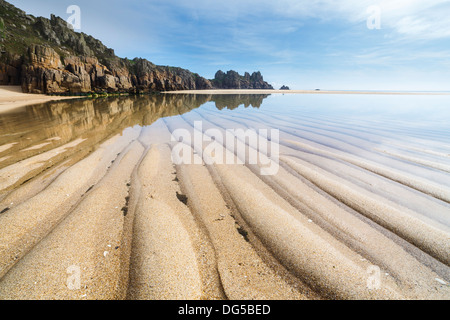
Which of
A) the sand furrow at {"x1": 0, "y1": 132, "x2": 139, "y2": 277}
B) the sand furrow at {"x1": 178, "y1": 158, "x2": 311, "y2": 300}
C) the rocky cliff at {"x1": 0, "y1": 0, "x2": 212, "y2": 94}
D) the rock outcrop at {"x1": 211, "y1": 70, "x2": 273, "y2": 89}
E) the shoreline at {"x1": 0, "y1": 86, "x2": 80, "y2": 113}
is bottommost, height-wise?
the sand furrow at {"x1": 178, "y1": 158, "x2": 311, "y2": 300}

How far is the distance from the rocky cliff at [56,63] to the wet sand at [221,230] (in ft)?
198

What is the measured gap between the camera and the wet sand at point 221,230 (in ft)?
7.30

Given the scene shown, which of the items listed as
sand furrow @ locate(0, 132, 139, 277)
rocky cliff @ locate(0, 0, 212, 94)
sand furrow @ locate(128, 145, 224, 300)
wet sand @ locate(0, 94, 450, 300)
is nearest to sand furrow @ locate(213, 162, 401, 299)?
wet sand @ locate(0, 94, 450, 300)

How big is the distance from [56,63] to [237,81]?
13286cm

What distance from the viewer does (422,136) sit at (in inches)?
400

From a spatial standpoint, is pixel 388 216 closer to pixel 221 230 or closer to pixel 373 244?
pixel 373 244

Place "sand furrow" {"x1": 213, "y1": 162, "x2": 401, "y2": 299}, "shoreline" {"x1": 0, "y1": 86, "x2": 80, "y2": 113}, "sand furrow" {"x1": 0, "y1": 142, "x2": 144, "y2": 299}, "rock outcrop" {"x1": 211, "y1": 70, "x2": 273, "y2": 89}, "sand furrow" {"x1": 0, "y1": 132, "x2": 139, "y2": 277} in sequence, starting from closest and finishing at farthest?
"sand furrow" {"x1": 0, "y1": 142, "x2": 144, "y2": 299}
"sand furrow" {"x1": 213, "y1": 162, "x2": 401, "y2": 299}
"sand furrow" {"x1": 0, "y1": 132, "x2": 139, "y2": 277}
"shoreline" {"x1": 0, "y1": 86, "x2": 80, "y2": 113}
"rock outcrop" {"x1": 211, "y1": 70, "x2": 273, "y2": 89}

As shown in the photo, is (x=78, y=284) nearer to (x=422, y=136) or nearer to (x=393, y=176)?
(x=393, y=176)

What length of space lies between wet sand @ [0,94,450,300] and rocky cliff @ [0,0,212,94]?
6030cm

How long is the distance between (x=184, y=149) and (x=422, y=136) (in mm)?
13172

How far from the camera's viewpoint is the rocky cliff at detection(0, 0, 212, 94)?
4628 cm

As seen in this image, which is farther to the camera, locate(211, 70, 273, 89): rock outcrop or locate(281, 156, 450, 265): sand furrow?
locate(211, 70, 273, 89): rock outcrop

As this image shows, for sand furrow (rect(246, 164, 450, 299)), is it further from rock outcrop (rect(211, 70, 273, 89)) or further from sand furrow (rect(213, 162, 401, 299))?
rock outcrop (rect(211, 70, 273, 89))
